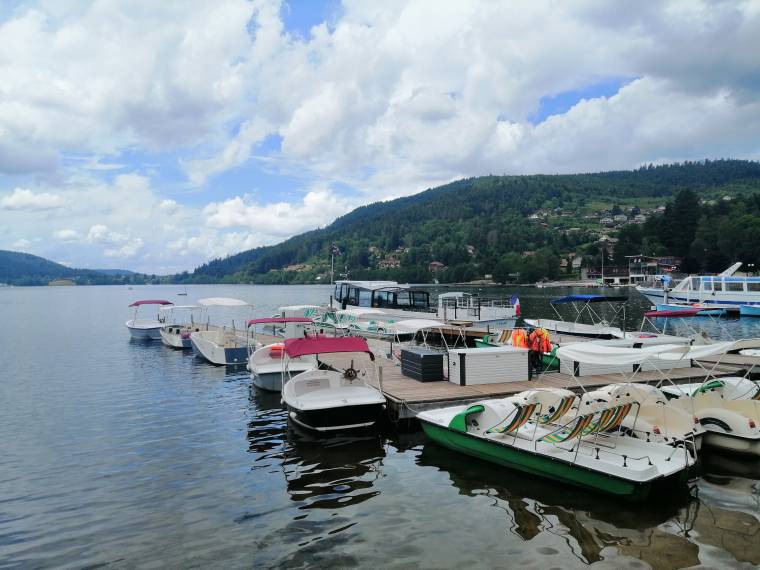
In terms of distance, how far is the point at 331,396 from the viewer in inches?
625

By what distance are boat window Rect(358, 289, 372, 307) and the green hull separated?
94.1ft

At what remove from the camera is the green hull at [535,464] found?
10.1m

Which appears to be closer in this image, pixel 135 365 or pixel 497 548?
pixel 497 548

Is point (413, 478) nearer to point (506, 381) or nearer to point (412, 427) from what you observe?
point (412, 427)

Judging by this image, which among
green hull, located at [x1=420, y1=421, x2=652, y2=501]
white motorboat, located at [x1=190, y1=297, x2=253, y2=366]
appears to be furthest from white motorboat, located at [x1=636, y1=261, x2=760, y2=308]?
green hull, located at [x1=420, y1=421, x2=652, y2=501]

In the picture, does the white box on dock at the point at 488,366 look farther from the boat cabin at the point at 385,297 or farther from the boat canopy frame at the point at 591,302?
→ the boat cabin at the point at 385,297

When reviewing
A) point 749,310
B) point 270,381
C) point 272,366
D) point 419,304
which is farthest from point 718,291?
point 270,381

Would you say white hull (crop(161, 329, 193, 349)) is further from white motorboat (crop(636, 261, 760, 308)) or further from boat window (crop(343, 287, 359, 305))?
white motorboat (crop(636, 261, 760, 308))

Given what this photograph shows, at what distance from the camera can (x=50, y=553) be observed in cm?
923

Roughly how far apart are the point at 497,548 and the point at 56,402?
20562mm

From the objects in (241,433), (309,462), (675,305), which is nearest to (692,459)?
(309,462)

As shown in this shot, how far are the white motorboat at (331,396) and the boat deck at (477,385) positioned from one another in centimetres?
77

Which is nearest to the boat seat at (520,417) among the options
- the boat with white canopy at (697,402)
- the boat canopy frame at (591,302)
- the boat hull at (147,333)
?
the boat with white canopy at (697,402)

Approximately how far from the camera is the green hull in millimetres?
10070
